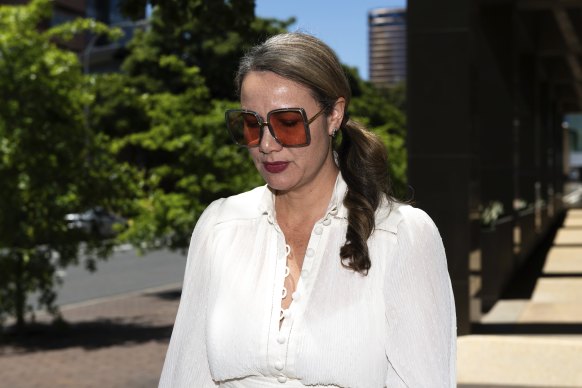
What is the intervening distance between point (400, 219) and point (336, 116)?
11.9 inches

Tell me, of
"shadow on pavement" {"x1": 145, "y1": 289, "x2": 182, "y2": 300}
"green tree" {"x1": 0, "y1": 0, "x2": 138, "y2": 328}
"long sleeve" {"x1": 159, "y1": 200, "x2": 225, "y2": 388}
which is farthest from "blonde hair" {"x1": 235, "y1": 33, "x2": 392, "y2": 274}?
"shadow on pavement" {"x1": 145, "y1": 289, "x2": 182, "y2": 300}

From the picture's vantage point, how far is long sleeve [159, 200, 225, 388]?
258 centimetres

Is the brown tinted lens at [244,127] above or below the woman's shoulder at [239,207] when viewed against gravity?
above

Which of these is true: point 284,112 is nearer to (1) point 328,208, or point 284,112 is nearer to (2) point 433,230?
(1) point 328,208

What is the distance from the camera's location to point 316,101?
2.48 metres

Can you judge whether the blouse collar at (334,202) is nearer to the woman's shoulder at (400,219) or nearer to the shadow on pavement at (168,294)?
the woman's shoulder at (400,219)

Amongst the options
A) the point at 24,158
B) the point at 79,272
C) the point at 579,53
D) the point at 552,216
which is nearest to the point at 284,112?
the point at 24,158

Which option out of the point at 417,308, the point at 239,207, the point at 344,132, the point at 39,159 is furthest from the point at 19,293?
the point at 417,308

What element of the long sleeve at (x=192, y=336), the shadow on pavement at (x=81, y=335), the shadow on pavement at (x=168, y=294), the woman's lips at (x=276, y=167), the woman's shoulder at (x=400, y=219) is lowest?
the shadow on pavement at (x=168, y=294)

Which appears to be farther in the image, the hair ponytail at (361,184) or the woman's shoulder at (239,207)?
the woman's shoulder at (239,207)

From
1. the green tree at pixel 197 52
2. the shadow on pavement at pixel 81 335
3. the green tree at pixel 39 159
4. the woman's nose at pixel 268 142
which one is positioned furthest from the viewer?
the green tree at pixel 197 52

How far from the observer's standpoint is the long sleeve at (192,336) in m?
2.58

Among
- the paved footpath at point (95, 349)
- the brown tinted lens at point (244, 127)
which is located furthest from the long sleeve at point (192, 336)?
the paved footpath at point (95, 349)

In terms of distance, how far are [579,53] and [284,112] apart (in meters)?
27.8
